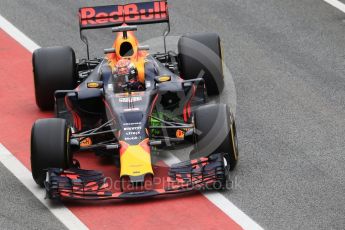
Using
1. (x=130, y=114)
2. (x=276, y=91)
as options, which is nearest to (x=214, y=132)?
(x=130, y=114)

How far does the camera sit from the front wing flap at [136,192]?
17406 millimetres

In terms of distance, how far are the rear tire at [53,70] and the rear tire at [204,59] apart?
173 centimetres

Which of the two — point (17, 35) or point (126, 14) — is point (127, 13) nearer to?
point (126, 14)

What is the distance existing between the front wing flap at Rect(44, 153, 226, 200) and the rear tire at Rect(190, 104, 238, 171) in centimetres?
22

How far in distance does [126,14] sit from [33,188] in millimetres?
3944

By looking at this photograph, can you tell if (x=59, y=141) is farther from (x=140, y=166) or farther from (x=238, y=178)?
(x=238, y=178)

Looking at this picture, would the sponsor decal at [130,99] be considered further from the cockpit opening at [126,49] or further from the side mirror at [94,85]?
the cockpit opening at [126,49]

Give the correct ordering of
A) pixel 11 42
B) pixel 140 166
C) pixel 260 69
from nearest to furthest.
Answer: pixel 140 166
pixel 260 69
pixel 11 42

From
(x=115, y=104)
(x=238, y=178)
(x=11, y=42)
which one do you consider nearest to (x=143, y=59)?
(x=115, y=104)

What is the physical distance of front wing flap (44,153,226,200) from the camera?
57.1ft

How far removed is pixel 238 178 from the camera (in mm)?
18281

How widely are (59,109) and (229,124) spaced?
10.1 ft

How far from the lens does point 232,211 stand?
17375 mm

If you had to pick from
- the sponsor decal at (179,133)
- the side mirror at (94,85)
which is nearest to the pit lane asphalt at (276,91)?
the sponsor decal at (179,133)
